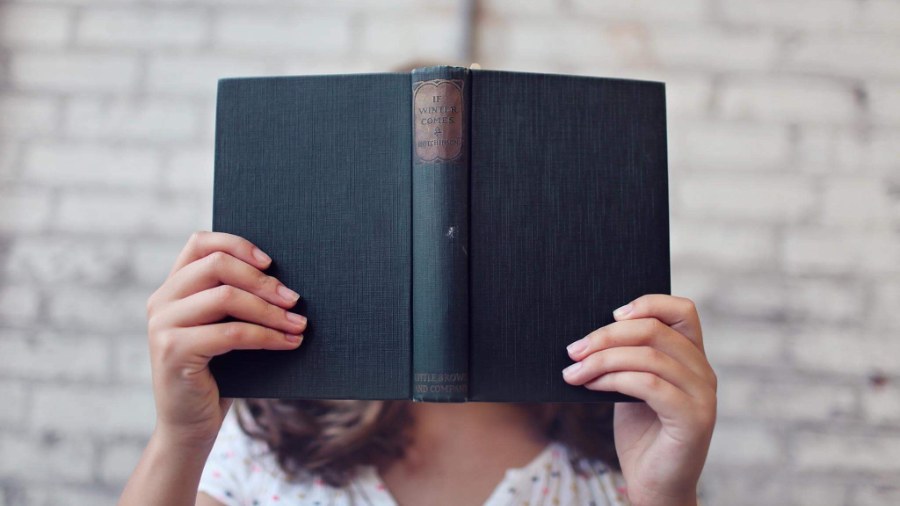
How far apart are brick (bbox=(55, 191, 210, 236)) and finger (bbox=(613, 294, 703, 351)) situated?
0.92 m

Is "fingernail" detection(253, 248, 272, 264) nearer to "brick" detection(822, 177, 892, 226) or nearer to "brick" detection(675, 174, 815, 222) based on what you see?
"brick" detection(675, 174, 815, 222)

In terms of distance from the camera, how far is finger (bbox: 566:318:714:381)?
676mm

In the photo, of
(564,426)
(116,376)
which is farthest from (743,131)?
(116,376)

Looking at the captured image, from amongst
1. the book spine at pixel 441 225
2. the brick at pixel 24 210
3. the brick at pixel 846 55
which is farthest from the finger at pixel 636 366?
the brick at pixel 24 210

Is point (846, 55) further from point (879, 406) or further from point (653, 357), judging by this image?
point (653, 357)

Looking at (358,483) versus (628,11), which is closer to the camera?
(358,483)

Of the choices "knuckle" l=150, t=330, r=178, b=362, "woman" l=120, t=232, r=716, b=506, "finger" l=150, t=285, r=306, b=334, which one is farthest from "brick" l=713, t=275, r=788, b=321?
"knuckle" l=150, t=330, r=178, b=362

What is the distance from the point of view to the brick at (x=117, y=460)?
1146 mm

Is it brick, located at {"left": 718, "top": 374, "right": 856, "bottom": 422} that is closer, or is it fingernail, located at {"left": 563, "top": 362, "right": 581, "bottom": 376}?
fingernail, located at {"left": 563, "top": 362, "right": 581, "bottom": 376}

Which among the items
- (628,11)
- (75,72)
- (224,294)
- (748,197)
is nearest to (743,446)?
(748,197)

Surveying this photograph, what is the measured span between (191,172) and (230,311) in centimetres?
63

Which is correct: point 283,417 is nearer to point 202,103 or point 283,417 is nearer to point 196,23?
point 202,103

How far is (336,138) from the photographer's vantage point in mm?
695

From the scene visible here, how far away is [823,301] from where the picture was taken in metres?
1.15
